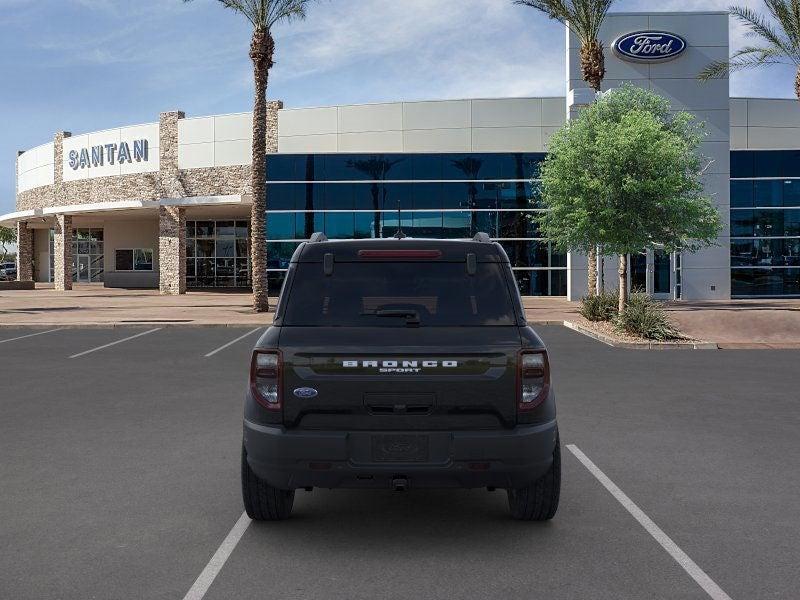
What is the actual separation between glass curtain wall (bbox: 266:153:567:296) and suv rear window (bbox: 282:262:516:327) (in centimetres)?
3114

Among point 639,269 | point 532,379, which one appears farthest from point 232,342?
point 639,269

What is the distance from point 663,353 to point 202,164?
30.9m

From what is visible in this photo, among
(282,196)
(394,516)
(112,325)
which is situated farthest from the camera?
(282,196)

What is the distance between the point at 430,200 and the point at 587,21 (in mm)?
11962

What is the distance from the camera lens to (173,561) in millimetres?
4574

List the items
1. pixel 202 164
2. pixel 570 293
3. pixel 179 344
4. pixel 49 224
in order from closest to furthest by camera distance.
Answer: pixel 179 344, pixel 570 293, pixel 202 164, pixel 49 224

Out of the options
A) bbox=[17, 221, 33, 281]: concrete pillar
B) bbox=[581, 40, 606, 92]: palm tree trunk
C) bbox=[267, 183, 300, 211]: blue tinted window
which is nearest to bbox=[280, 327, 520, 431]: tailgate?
bbox=[581, 40, 606, 92]: palm tree trunk

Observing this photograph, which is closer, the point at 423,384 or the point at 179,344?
the point at 423,384

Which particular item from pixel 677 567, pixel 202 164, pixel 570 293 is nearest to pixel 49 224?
pixel 202 164

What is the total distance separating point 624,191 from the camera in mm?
21891

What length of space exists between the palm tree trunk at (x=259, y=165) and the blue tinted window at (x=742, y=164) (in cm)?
2199

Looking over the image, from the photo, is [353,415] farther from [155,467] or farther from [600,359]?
[600,359]

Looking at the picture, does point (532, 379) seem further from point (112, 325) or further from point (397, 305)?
point (112, 325)

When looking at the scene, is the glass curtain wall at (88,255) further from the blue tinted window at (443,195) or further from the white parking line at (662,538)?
the white parking line at (662,538)
